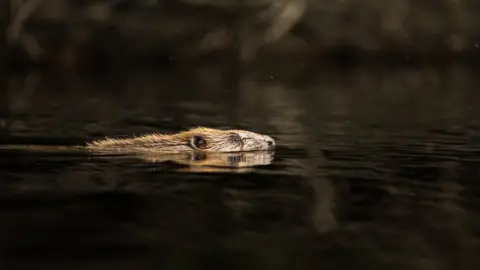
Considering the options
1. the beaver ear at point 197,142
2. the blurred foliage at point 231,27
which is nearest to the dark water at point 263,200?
the beaver ear at point 197,142

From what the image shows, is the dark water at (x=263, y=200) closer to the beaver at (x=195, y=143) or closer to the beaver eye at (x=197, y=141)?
the beaver at (x=195, y=143)

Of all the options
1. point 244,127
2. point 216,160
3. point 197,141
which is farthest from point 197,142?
point 244,127

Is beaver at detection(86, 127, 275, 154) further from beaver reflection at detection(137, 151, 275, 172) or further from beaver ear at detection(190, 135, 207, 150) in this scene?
beaver reflection at detection(137, 151, 275, 172)

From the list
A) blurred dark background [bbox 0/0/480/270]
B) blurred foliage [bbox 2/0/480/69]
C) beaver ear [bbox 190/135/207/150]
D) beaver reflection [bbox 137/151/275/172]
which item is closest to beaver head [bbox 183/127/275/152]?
beaver ear [bbox 190/135/207/150]

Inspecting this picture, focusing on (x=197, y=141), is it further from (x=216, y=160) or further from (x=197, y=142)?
(x=216, y=160)

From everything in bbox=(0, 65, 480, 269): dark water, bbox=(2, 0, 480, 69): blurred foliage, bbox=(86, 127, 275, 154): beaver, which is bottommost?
bbox=(0, 65, 480, 269): dark water
